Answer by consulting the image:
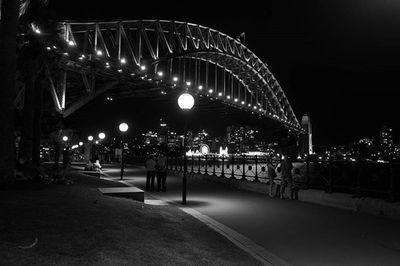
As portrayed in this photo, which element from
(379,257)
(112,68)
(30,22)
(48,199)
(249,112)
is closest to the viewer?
(379,257)

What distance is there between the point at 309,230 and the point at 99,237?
4.98m

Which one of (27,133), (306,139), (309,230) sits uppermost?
(306,139)

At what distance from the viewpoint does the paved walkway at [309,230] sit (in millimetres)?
7522

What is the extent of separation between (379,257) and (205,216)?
5311mm

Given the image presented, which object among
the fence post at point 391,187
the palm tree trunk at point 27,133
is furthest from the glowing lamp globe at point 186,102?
the fence post at point 391,187

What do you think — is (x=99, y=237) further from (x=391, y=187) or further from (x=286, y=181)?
(x=286, y=181)

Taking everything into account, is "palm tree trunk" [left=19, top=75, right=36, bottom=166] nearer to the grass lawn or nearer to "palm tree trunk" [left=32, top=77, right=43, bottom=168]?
"palm tree trunk" [left=32, top=77, right=43, bottom=168]

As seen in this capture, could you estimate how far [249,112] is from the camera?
358ft

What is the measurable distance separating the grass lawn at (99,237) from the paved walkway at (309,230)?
3.60ft

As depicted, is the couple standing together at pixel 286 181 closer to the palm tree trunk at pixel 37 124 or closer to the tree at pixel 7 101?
the tree at pixel 7 101

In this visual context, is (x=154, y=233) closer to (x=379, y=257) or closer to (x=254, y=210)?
(x=379, y=257)

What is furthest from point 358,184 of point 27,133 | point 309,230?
point 27,133

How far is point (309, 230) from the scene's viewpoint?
9.73m

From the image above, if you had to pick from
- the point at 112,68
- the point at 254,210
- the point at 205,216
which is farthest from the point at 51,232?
the point at 112,68
